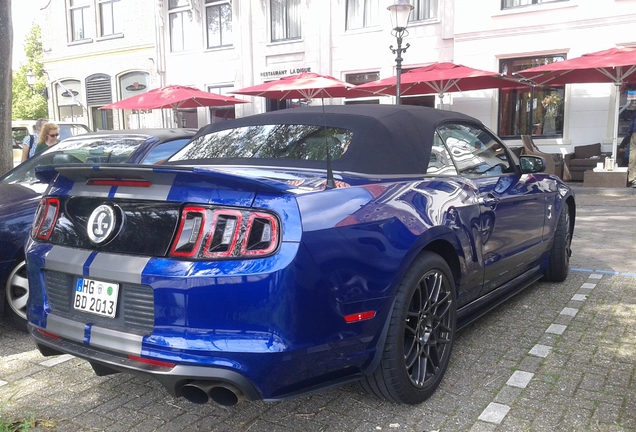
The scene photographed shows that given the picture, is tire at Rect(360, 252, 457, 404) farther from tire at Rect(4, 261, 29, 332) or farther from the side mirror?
tire at Rect(4, 261, 29, 332)

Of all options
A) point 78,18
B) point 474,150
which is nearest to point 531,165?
point 474,150

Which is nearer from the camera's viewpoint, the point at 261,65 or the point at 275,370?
the point at 275,370

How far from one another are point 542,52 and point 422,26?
11.7 ft

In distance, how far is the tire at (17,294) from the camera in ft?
13.1

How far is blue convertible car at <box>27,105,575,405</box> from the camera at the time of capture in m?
2.21

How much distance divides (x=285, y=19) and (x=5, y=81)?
43.4 feet

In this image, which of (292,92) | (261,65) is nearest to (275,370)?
(292,92)

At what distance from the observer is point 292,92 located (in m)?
15.7

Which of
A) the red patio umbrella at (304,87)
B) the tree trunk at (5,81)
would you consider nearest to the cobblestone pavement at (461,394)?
the tree trunk at (5,81)

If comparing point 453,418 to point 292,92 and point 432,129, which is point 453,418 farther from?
point 292,92

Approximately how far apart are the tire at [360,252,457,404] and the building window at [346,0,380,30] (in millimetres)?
15510

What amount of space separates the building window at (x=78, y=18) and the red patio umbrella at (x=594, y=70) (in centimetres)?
1975

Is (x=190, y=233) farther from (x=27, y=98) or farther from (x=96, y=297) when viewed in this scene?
(x=27, y=98)

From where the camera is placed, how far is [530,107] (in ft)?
48.3
